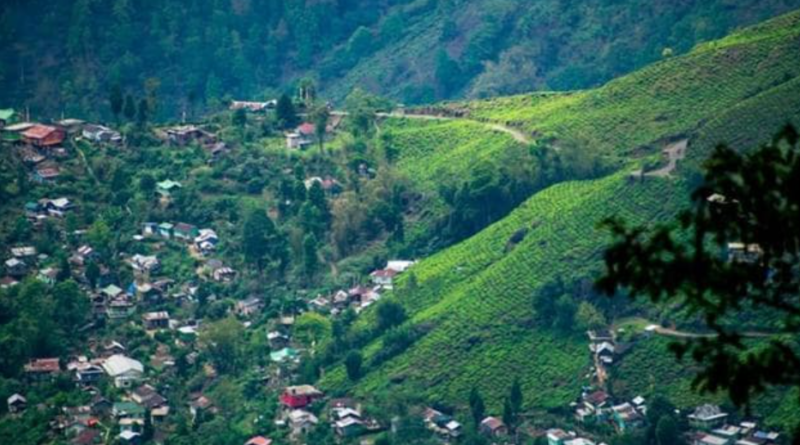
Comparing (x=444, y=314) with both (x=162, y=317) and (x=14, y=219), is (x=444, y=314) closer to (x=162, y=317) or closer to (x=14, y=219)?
Result: (x=162, y=317)

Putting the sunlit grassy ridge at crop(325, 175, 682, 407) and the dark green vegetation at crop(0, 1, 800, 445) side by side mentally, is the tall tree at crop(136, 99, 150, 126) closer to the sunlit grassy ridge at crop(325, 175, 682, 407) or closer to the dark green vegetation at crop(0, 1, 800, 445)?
the dark green vegetation at crop(0, 1, 800, 445)

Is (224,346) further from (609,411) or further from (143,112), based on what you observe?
(143,112)

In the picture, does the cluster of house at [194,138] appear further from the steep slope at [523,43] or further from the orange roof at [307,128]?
the steep slope at [523,43]

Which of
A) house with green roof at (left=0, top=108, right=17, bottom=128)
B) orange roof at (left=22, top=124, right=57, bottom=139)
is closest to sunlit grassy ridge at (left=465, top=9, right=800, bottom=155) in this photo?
orange roof at (left=22, top=124, right=57, bottom=139)

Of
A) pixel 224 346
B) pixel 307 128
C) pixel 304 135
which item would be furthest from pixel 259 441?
pixel 307 128

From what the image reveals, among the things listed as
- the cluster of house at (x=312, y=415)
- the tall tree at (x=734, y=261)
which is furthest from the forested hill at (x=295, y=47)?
the tall tree at (x=734, y=261)

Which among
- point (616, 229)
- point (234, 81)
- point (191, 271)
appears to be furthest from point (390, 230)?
point (616, 229)
